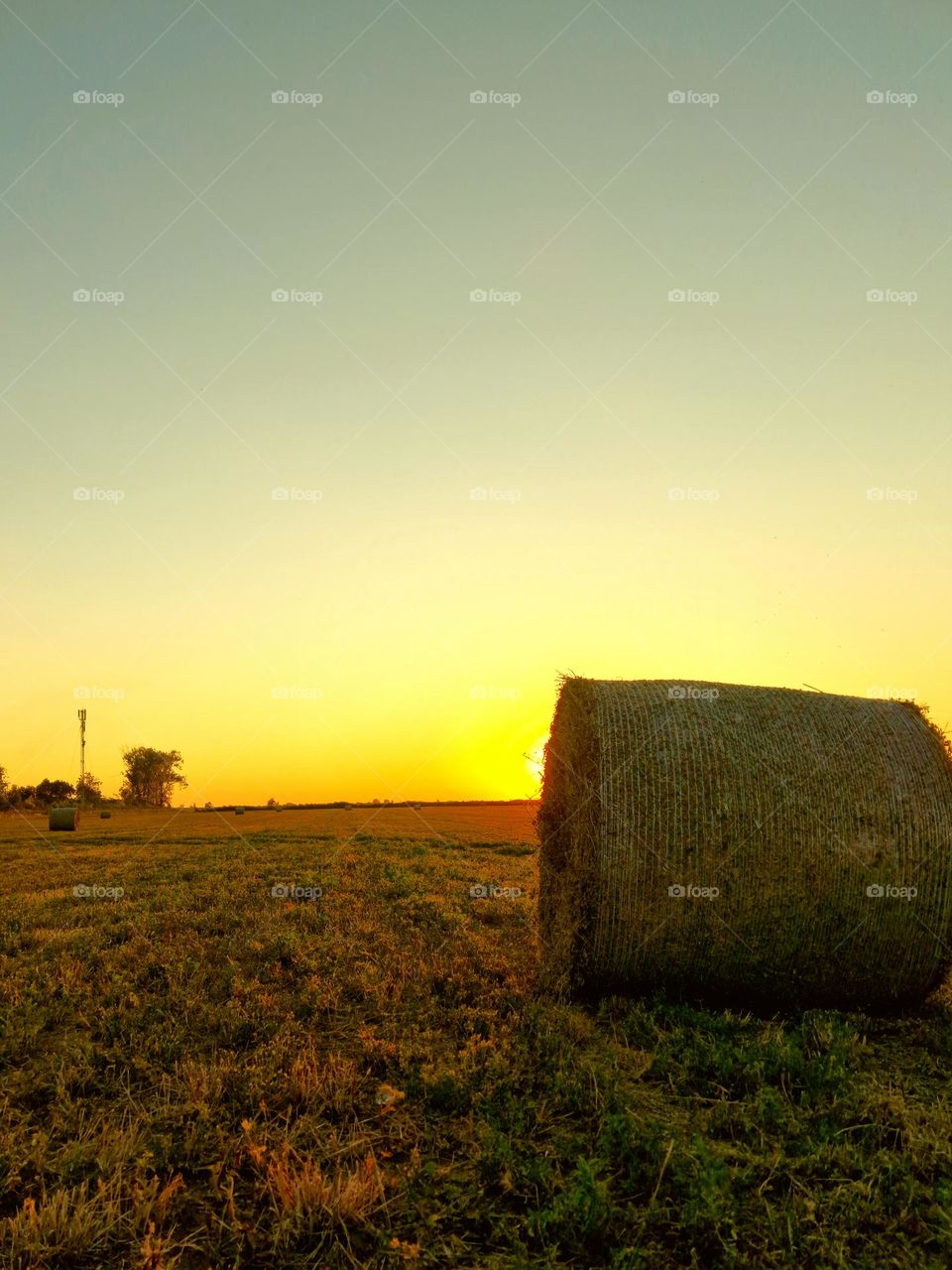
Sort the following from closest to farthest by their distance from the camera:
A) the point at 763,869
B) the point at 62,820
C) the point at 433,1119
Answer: the point at 433,1119 < the point at 763,869 < the point at 62,820

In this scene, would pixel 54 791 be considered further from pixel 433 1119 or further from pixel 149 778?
pixel 433 1119

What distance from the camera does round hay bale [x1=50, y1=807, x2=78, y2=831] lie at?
36.0m

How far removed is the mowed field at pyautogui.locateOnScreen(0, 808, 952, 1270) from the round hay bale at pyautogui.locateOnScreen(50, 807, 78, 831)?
99.9ft

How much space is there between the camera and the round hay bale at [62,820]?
36000mm

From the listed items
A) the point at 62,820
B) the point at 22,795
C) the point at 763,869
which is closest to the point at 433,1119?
the point at 763,869

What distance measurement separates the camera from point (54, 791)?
81.9 metres

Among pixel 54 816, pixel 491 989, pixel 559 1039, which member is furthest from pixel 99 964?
pixel 54 816

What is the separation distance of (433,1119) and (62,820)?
3627 cm

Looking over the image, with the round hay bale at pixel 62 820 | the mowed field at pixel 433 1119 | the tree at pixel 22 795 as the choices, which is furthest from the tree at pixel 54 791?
the mowed field at pixel 433 1119

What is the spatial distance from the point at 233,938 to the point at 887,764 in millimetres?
6989

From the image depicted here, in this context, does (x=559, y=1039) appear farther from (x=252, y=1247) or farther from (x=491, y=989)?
(x=252, y=1247)

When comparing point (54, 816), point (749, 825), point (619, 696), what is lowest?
point (54, 816)

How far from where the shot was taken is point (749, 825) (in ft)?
23.7

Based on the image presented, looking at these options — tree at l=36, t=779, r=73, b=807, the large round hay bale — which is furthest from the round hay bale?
tree at l=36, t=779, r=73, b=807
